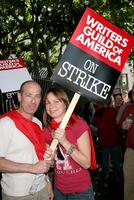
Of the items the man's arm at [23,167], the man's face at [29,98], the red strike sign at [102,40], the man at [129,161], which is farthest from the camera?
the man at [129,161]

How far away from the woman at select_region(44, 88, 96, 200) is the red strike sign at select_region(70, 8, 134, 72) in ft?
1.50

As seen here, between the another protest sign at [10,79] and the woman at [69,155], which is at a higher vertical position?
the another protest sign at [10,79]

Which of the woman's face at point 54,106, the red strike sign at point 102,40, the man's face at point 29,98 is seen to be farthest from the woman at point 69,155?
the red strike sign at point 102,40

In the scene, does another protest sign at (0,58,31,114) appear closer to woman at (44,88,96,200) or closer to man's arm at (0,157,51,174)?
woman at (44,88,96,200)

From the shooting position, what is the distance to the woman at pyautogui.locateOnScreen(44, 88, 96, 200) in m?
3.44

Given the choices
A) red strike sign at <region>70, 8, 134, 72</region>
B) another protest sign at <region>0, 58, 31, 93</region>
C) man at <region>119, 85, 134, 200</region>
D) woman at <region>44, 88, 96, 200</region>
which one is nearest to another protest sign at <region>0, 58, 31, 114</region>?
another protest sign at <region>0, 58, 31, 93</region>

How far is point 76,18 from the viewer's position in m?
16.4

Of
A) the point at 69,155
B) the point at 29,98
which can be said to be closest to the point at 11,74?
the point at 29,98

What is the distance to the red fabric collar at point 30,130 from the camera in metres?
3.37

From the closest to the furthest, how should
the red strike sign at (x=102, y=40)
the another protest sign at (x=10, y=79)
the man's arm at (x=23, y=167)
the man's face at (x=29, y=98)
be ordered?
the man's arm at (x=23, y=167) < the red strike sign at (x=102, y=40) < the man's face at (x=29, y=98) < the another protest sign at (x=10, y=79)

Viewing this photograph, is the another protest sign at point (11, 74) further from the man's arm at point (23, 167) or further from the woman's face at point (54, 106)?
the man's arm at point (23, 167)

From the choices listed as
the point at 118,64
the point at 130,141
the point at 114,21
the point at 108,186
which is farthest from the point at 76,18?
the point at 118,64

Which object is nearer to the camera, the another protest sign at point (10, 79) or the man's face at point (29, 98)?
the man's face at point (29, 98)

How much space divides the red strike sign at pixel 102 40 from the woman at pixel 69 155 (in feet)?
1.50
